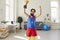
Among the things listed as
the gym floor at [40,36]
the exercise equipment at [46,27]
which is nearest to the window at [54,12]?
the exercise equipment at [46,27]

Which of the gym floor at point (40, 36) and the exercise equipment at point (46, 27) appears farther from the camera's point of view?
the exercise equipment at point (46, 27)

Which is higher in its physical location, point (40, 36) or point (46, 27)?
point (46, 27)

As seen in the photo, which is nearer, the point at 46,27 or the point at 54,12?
the point at 46,27

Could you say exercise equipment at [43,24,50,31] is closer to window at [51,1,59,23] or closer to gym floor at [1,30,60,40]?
window at [51,1,59,23]

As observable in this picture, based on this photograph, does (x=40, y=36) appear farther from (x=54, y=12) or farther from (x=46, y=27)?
(x=54, y=12)

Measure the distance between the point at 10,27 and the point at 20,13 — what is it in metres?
2.85

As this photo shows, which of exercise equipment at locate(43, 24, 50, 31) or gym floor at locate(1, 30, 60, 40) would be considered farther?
exercise equipment at locate(43, 24, 50, 31)

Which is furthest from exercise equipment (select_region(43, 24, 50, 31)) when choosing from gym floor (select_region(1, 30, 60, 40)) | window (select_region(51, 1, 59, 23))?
gym floor (select_region(1, 30, 60, 40))

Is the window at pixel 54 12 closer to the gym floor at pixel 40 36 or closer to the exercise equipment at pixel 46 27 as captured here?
the exercise equipment at pixel 46 27

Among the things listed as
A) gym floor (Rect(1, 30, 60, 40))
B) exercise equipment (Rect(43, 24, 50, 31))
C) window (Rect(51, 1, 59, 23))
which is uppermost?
window (Rect(51, 1, 59, 23))

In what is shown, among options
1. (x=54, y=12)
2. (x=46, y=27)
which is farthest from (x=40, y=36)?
(x=54, y=12)

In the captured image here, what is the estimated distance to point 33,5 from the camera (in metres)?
11.1

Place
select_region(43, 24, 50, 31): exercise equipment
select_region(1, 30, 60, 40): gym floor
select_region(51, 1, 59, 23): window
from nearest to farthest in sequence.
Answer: select_region(1, 30, 60, 40): gym floor → select_region(43, 24, 50, 31): exercise equipment → select_region(51, 1, 59, 23): window

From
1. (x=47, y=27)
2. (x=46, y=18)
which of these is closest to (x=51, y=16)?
(x=46, y=18)
